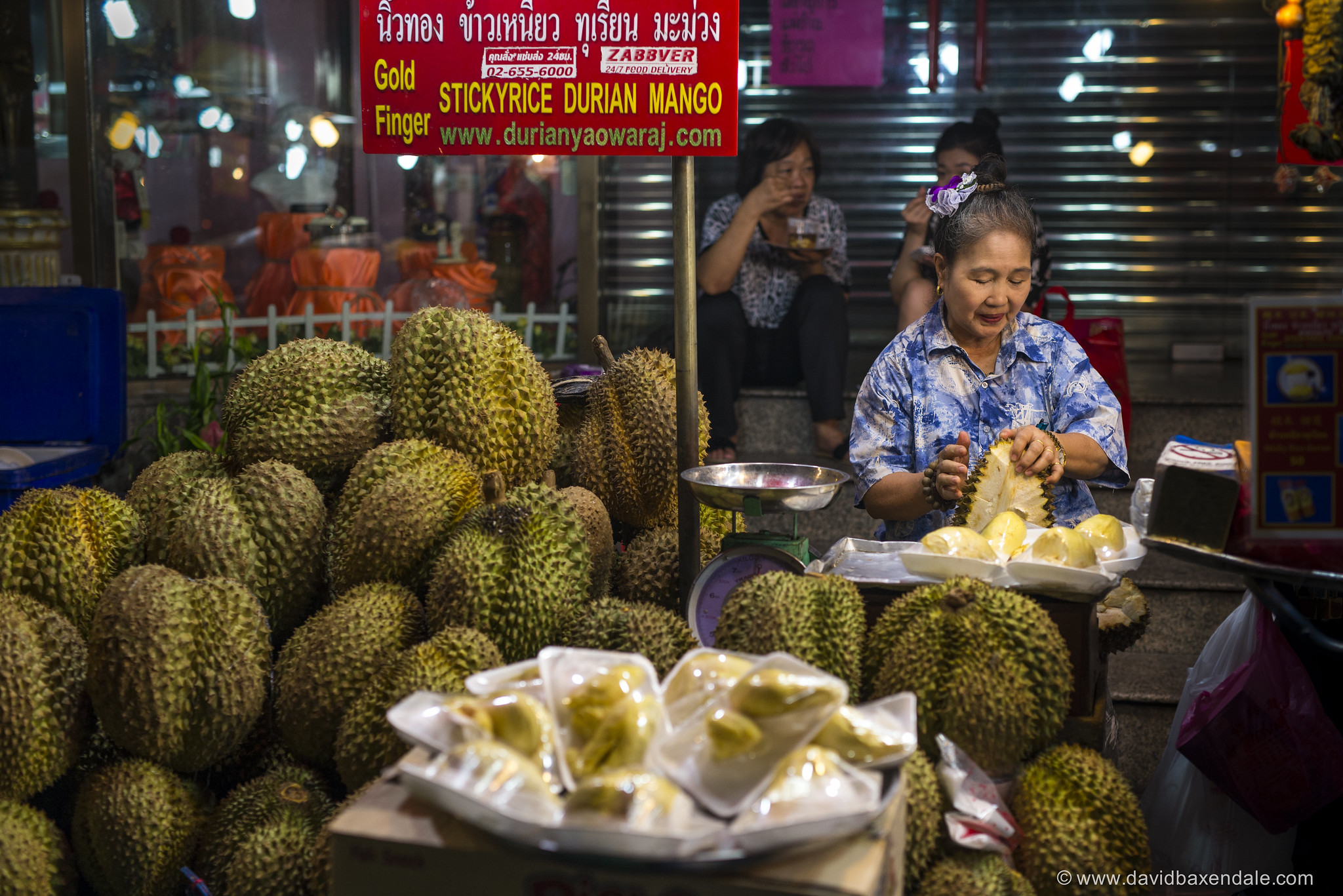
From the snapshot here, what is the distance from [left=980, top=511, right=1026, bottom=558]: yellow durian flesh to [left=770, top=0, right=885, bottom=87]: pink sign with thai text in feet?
13.7

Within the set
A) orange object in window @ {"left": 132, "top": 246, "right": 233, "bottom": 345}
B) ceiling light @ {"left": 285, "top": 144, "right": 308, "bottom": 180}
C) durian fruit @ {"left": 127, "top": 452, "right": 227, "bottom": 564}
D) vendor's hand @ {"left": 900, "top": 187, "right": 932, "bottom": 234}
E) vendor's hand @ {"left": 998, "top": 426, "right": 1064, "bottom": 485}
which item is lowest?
durian fruit @ {"left": 127, "top": 452, "right": 227, "bottom": 564}

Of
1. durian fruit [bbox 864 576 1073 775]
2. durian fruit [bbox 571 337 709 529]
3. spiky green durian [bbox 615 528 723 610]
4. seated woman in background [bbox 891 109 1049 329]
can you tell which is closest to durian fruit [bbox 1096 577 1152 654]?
durian fruit [bbox 864 576 1073 775]

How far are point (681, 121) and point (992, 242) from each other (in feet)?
2.96

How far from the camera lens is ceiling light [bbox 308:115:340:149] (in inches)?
210

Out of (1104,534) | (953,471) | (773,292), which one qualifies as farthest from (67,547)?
(773,292)

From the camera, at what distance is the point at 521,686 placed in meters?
1.53

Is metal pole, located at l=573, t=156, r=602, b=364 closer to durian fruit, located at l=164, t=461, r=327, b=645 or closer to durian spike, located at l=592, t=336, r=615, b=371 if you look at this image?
durian spike, located at l=592, t=336, r=615, b=371

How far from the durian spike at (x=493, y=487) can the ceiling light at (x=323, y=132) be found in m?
3.81

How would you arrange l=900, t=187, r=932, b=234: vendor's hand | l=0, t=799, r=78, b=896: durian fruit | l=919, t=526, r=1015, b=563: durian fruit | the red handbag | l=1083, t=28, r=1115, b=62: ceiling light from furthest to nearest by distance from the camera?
l=1083, t=28, r=1115, b=62: ceiling light
l=900, t=187, r=932, b=234: vendor's hand
the red handbag
l=919, t=526, r=1015, b=563: durian fruit
l=0, t=799, r=78, b=896: durian fruit

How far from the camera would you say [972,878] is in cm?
163

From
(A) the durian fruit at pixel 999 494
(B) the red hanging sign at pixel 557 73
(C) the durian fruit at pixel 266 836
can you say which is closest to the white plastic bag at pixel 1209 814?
(A) the durian fruit at pixel 999 494

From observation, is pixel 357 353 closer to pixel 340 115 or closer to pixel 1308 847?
pixel 1308 847

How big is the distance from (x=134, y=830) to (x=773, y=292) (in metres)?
3.72

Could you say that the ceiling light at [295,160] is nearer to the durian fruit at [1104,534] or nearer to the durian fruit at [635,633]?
the durian fruit at [635,633]
